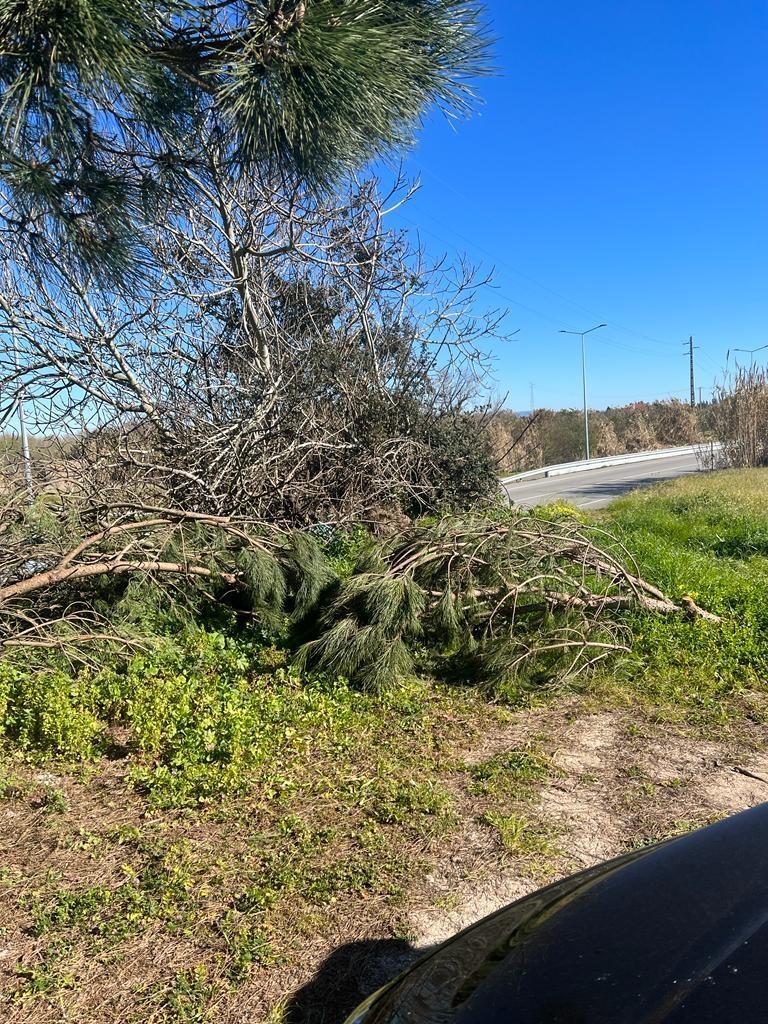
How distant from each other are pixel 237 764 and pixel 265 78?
11.1 ft

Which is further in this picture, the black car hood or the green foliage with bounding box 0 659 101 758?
the green foliage with bounding box 0 659 101 758

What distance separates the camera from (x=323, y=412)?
895cm

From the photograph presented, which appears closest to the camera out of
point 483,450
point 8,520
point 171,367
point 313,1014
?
point 313,1014

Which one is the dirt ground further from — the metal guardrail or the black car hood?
the metal guardrail

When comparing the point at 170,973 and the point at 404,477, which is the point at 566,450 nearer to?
the point at 404,477

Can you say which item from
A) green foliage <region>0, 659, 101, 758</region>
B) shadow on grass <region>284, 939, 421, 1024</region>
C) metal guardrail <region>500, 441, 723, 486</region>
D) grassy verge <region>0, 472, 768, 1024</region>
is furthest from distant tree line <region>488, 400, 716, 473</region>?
shadow on grass <region>284, 939, 421, 1024</region>

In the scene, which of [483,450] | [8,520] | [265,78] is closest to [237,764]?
[8,520]

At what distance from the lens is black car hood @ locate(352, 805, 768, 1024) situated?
1.42 metres

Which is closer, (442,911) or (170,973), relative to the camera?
(170,973)

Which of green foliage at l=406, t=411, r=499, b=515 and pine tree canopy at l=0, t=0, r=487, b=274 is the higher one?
pine tree canopy at l=0, t=0, r=487, b=274

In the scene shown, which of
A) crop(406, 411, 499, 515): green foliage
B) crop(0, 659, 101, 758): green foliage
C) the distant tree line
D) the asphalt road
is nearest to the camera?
crop(0, 659, 101, 758): green foliage

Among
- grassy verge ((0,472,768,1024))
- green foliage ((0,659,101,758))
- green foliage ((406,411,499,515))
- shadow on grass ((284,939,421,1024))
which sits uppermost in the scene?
green foliage ((406,411,499,515))

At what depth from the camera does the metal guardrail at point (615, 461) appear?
22.9 metres

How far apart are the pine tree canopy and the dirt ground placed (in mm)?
3265
